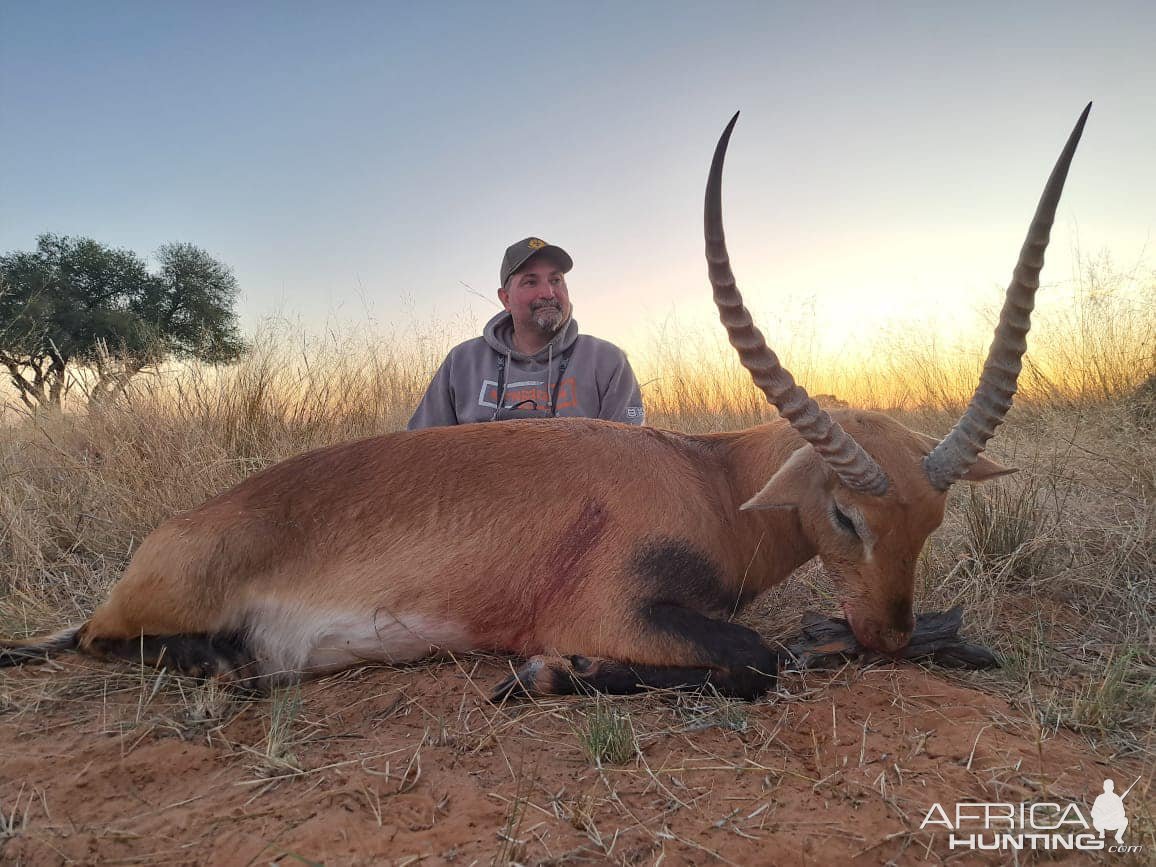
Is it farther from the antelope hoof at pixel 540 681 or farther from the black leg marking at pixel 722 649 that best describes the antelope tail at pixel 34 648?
the black leg marking at pixel 722 649

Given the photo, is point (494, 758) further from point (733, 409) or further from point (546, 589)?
point (733, 409)

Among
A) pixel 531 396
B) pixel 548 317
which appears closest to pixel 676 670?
pixel 531 396

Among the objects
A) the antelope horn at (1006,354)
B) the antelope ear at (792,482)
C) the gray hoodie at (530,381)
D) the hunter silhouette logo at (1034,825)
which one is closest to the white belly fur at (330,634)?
the antelope ear at (792,482)

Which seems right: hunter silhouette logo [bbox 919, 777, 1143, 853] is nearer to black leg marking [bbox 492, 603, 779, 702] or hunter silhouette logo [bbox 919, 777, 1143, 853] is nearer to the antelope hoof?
black leg marking [bbox 492, 603, 779, 702]

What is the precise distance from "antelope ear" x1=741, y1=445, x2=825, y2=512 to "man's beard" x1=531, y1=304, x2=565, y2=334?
3461 mm

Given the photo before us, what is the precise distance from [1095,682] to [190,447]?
6415 millimetres

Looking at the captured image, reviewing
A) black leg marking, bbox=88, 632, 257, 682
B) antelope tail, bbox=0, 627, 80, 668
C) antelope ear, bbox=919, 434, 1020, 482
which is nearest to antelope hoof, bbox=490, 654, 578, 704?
black leg marking, bbox=88, 632, 257, 682

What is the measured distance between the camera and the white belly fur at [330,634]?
2.87 meters

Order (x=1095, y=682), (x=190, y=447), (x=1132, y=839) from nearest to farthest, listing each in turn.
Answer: (x=1132, y=839), (x=1095, y=682), (x=190, y=447)

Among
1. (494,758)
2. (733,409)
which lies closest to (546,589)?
(494,758)

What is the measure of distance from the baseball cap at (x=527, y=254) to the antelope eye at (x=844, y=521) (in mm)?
3916

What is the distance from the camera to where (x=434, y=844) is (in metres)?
1.83

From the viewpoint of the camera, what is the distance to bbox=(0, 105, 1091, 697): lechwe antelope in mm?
2705

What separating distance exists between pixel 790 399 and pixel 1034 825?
4.69 ft
